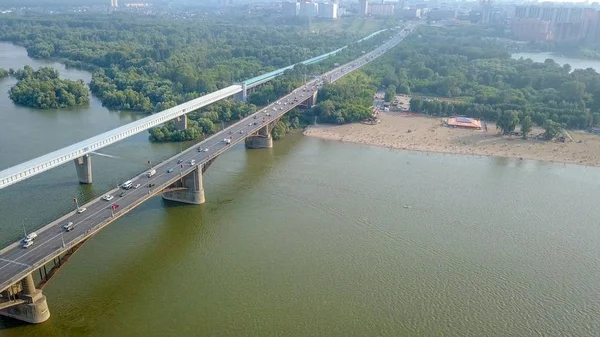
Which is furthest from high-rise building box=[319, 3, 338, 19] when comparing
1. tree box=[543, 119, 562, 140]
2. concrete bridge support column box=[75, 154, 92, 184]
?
concrete bridge support column box=[75, 154, 92, 184]

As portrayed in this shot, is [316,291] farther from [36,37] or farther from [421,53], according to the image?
[36,37]

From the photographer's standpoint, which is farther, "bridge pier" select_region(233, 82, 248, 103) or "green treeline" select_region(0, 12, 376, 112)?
"green treeline" select_region(0, 12, 376, 112)

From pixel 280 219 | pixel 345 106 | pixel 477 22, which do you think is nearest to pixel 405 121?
pixel 345 106

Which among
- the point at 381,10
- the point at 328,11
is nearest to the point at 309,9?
the point at 328,11

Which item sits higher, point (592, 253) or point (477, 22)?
point (477, 22)

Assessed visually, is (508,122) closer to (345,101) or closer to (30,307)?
(345,101)

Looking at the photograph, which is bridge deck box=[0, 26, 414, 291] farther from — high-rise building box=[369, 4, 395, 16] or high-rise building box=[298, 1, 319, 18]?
high-rise building box=[369, 4, 395, 16]
